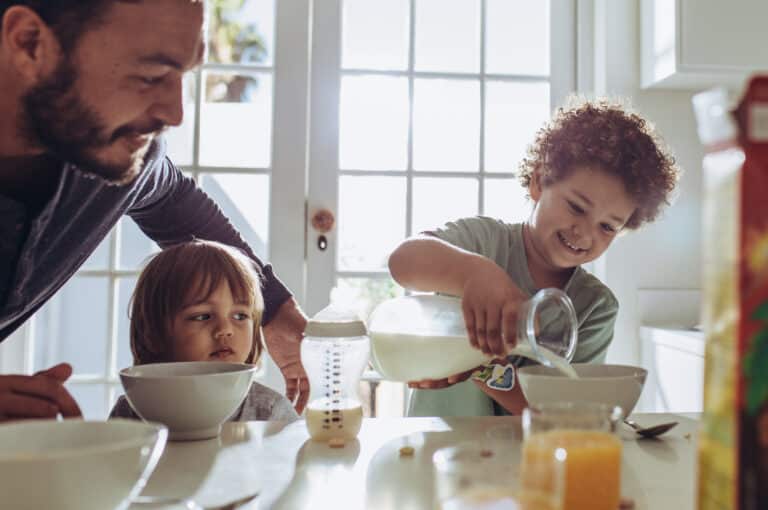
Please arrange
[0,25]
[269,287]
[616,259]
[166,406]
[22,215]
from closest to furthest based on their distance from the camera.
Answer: [166,406]
[0,25]
[22,215]
[269,287]
[616,259]

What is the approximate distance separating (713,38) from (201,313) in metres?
1.71

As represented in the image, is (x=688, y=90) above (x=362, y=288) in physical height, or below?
above

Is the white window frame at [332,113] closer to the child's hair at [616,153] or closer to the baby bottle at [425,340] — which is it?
the child's hair at [616,153]

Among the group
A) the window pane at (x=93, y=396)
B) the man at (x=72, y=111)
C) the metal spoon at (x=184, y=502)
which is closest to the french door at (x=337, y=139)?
the window pane at (x=93, y=396)

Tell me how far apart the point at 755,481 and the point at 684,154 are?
7.14 feet

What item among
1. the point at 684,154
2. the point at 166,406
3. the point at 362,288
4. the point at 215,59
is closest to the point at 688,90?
the point at 684,154

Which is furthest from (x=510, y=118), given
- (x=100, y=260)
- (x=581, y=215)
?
(x=100, y=260)

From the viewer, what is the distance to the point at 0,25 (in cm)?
93

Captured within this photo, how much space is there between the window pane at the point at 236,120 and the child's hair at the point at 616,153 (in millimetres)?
1054

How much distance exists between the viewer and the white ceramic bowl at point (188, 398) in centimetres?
77

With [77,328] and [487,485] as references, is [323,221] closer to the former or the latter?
[77,328]

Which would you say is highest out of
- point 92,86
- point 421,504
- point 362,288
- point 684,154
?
point 684,154

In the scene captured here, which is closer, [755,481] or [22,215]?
[755,481]

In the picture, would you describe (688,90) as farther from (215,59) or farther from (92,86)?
(92,86)
